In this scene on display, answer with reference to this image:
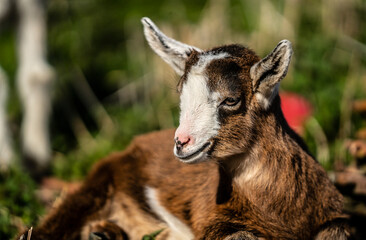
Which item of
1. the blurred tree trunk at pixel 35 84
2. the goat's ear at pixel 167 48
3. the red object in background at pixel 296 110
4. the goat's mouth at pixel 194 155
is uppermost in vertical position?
the blurred tree trunk at pixel 35 84

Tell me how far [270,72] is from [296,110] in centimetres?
284

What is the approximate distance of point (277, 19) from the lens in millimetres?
7633

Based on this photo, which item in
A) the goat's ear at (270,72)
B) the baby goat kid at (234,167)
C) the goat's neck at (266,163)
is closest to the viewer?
the goat's ear at (270,72)

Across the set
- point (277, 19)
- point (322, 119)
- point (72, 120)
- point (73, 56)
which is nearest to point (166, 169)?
point (322, 119)

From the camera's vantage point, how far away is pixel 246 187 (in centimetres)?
350

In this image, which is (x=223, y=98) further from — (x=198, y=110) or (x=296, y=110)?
(x=296, y=110)

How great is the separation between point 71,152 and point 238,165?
351cm

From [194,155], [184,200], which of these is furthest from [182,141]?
[184,200]

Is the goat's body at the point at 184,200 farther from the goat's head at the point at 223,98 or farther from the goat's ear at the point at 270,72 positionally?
the goat's ear at the point at 270,72

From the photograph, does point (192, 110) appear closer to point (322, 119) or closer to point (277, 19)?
point (322, 119)

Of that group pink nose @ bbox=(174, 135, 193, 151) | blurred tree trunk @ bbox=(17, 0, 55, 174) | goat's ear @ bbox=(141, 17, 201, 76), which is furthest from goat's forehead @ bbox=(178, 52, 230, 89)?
→ blurred tree trunk @ bbox=(17, 0, 55, 174)

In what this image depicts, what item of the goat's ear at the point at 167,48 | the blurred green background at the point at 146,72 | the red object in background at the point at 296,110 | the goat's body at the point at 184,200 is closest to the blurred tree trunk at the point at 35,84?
the blurred green background at the point at 146,72

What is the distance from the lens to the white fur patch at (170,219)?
12.8ft

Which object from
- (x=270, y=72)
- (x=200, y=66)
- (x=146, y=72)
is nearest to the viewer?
(x=270, y=72)
